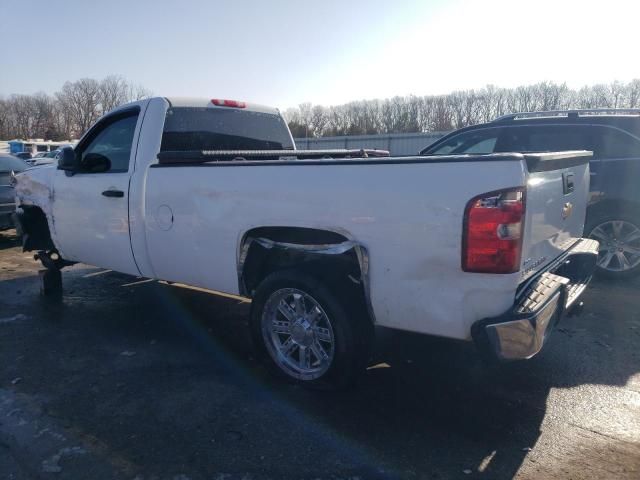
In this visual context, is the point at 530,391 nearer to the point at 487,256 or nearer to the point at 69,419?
the point at 487,256

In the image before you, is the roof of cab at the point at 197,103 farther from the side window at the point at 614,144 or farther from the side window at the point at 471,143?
the side window at the point at 614,144

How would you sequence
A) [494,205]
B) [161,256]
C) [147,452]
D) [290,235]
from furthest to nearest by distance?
[161,256], [290,235], [147,452], [494,205]

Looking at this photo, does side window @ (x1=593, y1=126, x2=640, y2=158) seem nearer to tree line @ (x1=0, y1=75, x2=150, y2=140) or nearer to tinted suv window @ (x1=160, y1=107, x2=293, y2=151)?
tinted suv window @ (x1=160, y1=107, x2=293, y2=151)

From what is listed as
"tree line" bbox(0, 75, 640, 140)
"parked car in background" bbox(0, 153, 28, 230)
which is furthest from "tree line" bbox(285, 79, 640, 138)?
"parked car in background" bbox(0, 153, 28, 230)

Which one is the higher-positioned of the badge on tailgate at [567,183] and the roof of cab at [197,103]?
the roof of cab at [197,103]

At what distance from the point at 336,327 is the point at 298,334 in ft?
1.37

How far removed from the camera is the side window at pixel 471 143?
21.5 feet

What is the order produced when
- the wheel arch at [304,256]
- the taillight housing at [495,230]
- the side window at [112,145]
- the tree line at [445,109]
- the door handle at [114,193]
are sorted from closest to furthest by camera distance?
the taillight housing at [495,230], the wheel arch at [304,256], the door handle at [114,193], the side window at [112,145], the tree line at [445,109]

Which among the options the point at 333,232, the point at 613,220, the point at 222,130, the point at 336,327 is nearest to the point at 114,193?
the point at 222,130

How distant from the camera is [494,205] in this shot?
2.61 meters

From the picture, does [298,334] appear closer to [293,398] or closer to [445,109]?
[293,398]

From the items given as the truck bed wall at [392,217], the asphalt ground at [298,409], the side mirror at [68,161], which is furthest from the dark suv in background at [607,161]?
the side mirror at [68,161]

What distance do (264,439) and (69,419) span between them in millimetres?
1315

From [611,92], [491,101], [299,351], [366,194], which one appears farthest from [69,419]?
[491,101]
